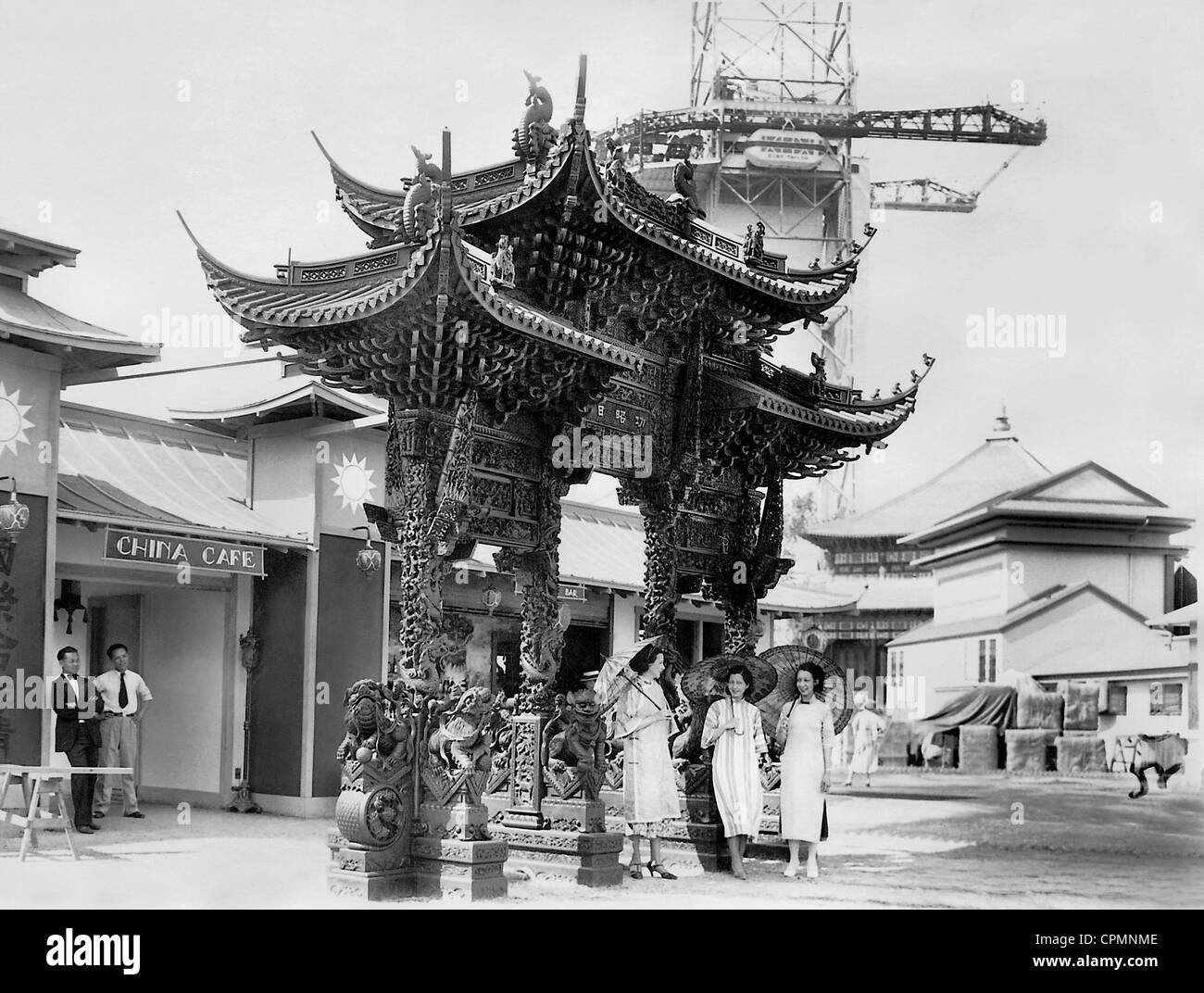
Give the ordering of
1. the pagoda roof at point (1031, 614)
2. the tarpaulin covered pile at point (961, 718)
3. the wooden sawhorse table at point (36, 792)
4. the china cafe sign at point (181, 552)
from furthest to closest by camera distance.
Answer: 1. the pagoda roof at point (1031, 614)
2. the tarpaulin covered pile at point (961, 718)
3. the china cafe sign at point (181, 552)
4. the wooden sawhorse table at point (36, 792)

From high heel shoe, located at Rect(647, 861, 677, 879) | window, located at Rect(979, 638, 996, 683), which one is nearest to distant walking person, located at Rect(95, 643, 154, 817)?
high heel shoe, located at Rect(647, 861, 677, 879)

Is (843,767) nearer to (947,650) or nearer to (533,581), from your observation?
(947,650)

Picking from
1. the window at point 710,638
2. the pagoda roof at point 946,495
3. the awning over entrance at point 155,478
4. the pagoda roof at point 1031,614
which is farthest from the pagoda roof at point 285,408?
the pagoda roof at point 946,495

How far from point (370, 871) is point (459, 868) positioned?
518 mm

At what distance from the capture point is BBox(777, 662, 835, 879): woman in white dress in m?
9.84

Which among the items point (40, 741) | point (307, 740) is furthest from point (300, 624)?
point (40, 741)

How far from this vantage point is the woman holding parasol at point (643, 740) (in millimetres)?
9523

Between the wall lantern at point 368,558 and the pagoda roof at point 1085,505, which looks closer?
the wall lantern at point 368,558

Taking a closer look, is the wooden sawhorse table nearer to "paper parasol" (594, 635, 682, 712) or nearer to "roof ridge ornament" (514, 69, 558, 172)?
"paper parasol" (594, 635, 682, 712)

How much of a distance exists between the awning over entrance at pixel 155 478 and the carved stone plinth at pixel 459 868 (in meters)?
4.32

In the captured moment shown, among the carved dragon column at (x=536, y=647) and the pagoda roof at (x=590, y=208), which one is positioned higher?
the pagoda roof at (x=590, y=208)

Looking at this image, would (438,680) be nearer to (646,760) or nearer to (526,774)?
(526,774)

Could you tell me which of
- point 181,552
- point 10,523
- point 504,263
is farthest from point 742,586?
point 10,523

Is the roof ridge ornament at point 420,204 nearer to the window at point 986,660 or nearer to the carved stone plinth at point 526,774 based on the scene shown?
the carved stone plinth at point 526,774
